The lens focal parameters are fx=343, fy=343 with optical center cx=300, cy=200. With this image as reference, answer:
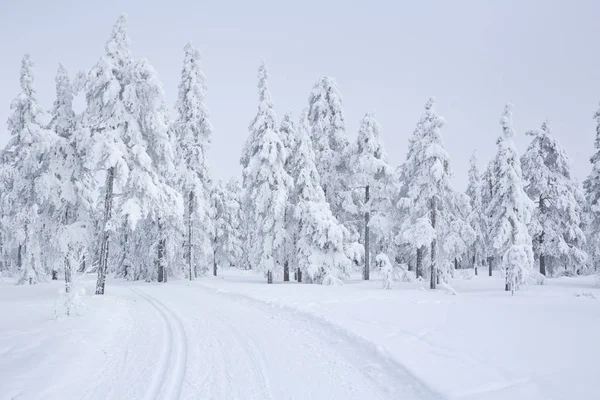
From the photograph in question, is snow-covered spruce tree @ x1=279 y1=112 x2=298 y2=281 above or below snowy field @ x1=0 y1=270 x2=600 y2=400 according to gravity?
above

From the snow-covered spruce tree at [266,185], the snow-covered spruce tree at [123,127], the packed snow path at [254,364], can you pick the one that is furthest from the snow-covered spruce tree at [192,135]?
the packed snow path at [254,364]

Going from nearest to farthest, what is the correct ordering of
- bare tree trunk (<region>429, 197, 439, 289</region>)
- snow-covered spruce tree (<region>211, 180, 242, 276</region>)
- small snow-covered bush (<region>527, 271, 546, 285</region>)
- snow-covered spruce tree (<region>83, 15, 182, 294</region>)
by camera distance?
snow-covered spruce tree (<region>83, 15, 182, 294</region>)
bare tree trunk (<region>429, 197, 439, 289</region>)
small snow-covered bush (<region>527, 271, 546, 285</region>)
snow-covered spruce tree (<region>211, 180, 242, 276</region>)

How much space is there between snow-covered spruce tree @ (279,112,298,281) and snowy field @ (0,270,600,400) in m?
14.3

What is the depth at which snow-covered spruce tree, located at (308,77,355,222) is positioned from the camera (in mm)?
30031

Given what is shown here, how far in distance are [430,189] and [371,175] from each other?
18.2 ft

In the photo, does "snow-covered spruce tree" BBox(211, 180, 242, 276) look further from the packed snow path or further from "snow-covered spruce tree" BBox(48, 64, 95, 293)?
the packed snow path

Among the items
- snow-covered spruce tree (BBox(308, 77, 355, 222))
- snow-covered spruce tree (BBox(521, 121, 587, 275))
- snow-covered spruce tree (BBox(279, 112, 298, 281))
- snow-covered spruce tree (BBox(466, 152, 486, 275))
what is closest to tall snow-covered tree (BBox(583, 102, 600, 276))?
snow-covered spruce tree (BBox(521, 121, 587, 275))

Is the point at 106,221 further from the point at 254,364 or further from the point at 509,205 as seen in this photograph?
the point at 509,205

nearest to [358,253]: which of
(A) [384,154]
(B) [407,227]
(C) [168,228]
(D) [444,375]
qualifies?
(B) [407,227]

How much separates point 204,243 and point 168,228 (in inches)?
176

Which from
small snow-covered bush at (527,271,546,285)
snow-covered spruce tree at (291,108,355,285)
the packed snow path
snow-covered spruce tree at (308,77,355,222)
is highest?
snow-covered spruce tree at (308,77,355,222)

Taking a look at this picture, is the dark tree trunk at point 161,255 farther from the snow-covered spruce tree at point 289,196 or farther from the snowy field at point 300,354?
the snowy field at point 300,354

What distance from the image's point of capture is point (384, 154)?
94.0 feet

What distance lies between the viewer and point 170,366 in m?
6.79
